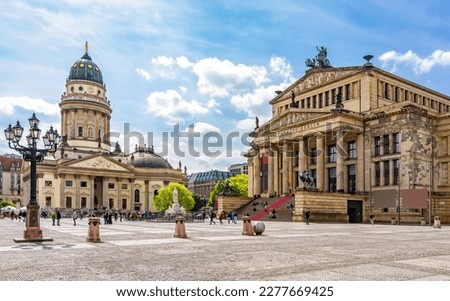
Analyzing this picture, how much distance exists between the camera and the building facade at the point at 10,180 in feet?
582

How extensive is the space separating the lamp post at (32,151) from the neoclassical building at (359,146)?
34.2 metres

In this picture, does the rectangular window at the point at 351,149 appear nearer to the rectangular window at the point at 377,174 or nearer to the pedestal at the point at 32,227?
the rectangular window at the point at 377,174

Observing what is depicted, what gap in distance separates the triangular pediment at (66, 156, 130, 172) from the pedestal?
93575 millimetres

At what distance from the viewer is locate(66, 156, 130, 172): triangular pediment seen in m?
115

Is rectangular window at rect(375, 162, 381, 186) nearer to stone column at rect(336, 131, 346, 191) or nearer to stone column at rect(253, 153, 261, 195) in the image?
stone column at rect(336, 131, 346, 191)

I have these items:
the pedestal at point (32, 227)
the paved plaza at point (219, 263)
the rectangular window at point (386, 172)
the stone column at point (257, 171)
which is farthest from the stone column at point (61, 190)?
the paved plaza at point (219, 263)

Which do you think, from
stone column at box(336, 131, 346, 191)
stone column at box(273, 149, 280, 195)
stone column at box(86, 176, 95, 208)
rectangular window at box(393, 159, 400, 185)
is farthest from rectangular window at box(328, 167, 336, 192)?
stone column at box(86, 176, 95, 208)

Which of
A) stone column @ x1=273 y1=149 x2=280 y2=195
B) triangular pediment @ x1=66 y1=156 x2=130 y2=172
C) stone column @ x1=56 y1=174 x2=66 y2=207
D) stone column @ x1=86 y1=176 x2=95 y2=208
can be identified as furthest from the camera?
stone column @ x1=86 y1=176 x2=95 y2=208

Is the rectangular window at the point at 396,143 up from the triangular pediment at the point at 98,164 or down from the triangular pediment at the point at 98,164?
up

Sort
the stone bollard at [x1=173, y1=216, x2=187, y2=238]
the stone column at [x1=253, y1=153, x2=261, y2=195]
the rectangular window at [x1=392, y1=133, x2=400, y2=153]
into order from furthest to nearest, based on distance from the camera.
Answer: the stone column at [x1=253, y1=153, x2=261, y2=195], the rectangular window at [x1=392, y1=133, x2=400, y2=153], the stone bollard at [x1=173, y1=216, x2=187, y2=238]

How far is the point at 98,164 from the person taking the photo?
388 feet

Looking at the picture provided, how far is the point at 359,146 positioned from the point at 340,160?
3300 millimetres
